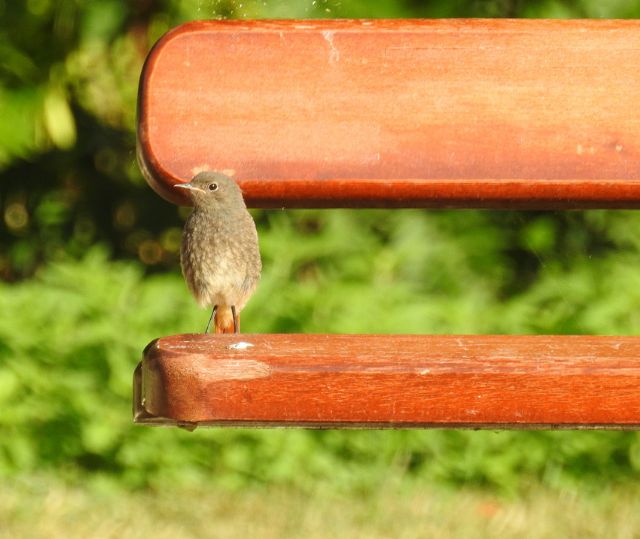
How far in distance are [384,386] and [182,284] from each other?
3.17 m

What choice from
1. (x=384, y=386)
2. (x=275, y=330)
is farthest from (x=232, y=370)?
(x=275, y=330)

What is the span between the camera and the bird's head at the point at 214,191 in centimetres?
192

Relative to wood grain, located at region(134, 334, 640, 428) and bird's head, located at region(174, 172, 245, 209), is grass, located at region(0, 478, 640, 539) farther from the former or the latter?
wood grain, located at region(134, 334, 640, 428)

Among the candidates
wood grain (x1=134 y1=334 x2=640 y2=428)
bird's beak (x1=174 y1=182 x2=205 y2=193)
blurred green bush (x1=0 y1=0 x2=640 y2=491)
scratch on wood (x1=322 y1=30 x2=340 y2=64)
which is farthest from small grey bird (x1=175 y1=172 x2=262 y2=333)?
blurred green bush (x1=0 y1=0 x2=640 y2=491)

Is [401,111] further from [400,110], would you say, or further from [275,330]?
[275,330]

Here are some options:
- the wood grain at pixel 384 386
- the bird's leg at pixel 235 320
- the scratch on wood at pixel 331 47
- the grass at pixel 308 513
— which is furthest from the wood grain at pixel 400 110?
the grass at pixel 308 513

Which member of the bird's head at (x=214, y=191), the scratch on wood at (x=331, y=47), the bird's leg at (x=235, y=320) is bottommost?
the bird's leg at (x=235, y=320)

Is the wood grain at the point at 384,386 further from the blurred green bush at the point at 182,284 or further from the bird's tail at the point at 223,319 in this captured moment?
the blurred green bush at the point at 182,284

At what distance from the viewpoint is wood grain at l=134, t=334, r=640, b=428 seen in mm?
1583

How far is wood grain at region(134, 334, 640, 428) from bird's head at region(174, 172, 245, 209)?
359 mm

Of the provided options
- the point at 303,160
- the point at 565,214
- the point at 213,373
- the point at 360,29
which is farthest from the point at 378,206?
the point at 565,214

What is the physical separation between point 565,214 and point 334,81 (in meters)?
3.14

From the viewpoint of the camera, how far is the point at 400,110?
6.51ft

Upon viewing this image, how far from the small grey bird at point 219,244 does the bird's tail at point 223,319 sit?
13cm
